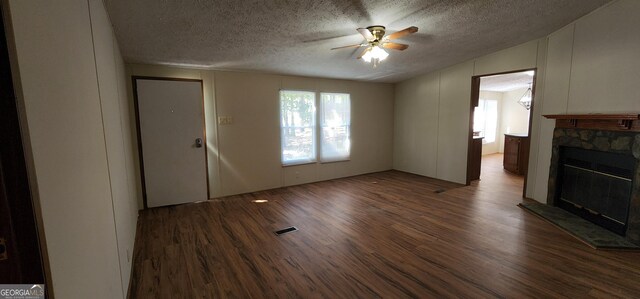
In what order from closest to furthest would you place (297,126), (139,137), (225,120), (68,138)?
1. (68,138)
2. (139,137)
3. (225,120)
4. (297,126)

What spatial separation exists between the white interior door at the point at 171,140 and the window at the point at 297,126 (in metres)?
1.52

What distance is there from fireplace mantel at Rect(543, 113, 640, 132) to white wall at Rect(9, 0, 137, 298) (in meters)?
4.37

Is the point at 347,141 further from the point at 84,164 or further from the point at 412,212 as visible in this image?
the point at 84,164

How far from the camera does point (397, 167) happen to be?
6.83 meters

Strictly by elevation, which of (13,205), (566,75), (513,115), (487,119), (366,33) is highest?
(366,33)

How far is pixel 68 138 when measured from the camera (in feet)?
3.32

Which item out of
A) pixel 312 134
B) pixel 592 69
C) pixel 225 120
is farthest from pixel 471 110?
pixel 225 120

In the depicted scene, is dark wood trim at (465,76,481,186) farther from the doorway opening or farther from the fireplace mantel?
the doorway opening

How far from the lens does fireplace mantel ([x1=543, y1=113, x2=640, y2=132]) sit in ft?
8.70

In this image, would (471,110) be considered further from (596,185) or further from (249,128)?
(249,128)

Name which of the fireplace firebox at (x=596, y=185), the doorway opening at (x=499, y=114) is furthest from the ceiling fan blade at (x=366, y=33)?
the doorway opening at (x=499, y=114)

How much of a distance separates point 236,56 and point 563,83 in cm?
456

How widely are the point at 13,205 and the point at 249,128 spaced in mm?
4178

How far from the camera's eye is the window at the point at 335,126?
5.66 m
